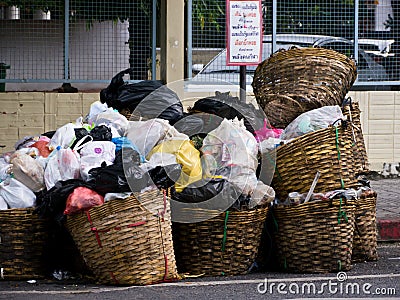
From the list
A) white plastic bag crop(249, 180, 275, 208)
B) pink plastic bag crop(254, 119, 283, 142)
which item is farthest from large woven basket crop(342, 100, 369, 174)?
white plastic bag crop(249, 180, 275, 208)

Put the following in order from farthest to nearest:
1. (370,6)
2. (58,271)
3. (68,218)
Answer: (370,6)
(58,271)
(68,218)

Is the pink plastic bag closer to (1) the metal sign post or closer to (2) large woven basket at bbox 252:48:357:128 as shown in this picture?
(2) large woven basket at bbox 252:48:357:128

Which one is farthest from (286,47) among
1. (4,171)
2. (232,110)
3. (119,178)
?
(119,178)

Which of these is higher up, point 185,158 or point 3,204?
point 185,158

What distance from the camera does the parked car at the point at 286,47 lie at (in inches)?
440

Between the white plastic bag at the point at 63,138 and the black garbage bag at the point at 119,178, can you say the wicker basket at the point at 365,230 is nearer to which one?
the black garbage bag at the point at 119,178

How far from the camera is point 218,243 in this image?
21.4 ft

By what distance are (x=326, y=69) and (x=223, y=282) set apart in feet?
8.17

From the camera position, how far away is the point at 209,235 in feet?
21.3

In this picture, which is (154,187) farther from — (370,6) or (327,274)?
(370,6)

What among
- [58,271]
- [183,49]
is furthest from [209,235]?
[183,49]

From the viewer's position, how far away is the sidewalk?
8.61 meters

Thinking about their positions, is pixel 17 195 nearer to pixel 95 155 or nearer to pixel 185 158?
pixel 95 155

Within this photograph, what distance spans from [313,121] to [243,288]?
1638 mm
